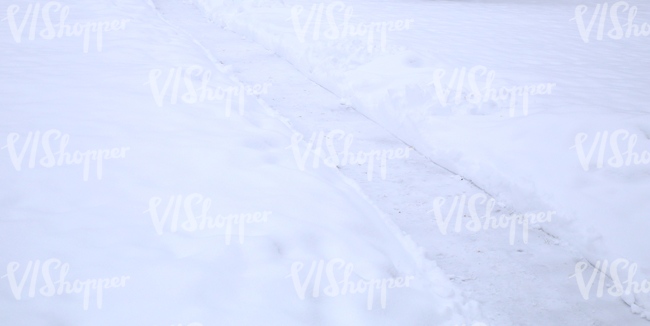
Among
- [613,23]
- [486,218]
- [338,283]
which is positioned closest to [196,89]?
[338,283]

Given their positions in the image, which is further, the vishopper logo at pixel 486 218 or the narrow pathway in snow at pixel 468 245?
the vishopper logo at pixel 486 218

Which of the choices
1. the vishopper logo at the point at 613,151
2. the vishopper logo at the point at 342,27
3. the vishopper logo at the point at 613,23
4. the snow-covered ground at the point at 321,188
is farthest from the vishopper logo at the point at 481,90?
the vishopper logo at the point at 613,23

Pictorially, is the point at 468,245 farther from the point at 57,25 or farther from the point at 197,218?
the point at 57,25

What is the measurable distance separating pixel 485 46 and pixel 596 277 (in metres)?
5.42

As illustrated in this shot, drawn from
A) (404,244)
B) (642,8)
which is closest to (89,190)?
(404,244)

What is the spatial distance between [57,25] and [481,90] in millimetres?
7587

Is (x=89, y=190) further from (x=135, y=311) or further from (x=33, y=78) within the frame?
(x=33, y=78)

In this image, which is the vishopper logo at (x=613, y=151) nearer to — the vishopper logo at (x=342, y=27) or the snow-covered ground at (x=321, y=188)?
the snow-covered ground at (x=321, y=188)

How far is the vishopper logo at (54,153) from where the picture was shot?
3.14 meters

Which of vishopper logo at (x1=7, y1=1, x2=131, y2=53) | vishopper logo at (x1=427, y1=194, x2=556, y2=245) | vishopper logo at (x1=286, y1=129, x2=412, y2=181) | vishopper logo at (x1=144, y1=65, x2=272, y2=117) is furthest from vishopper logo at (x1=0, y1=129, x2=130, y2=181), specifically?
vishopper logo at (x1=7, y1=1, x2=131, y2=53)

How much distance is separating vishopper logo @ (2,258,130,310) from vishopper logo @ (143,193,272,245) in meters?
0.49

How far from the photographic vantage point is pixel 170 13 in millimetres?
10070

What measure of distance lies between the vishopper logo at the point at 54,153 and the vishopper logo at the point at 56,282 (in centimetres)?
95

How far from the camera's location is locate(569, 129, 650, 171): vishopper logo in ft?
10.7
